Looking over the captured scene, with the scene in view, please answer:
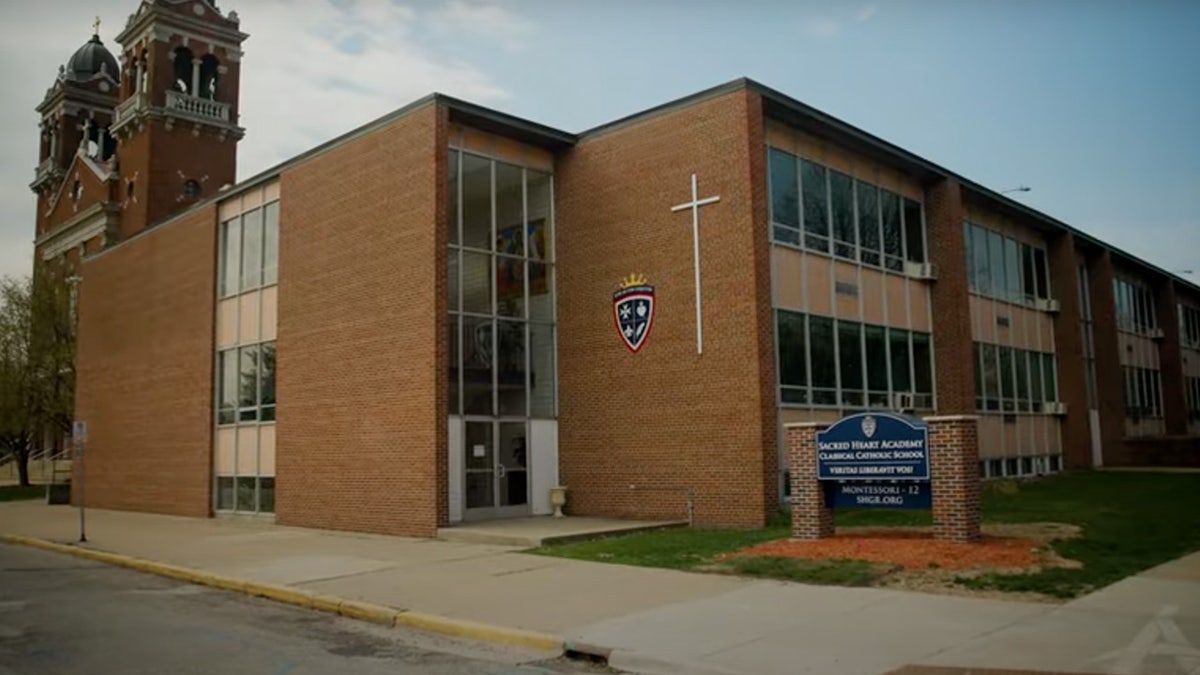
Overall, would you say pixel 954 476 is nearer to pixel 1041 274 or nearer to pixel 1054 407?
pixel 1054 407

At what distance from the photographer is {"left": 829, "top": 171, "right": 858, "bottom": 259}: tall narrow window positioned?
76.4ft

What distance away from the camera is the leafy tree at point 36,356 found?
132 feet

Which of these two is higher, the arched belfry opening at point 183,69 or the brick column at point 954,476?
the arched belfry opening at point 183,69

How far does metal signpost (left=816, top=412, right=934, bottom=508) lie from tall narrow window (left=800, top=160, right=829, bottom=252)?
819cm

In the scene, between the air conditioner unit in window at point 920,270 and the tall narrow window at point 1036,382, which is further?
the tall narrow window at point 1036,382

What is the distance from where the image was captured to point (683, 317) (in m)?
20.2

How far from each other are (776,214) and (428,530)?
984 centimetres

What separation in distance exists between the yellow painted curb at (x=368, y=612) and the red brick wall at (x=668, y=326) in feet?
29.4

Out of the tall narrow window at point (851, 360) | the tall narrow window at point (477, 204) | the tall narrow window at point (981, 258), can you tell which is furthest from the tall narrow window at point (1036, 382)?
the tall narrow window at point (477, 204)

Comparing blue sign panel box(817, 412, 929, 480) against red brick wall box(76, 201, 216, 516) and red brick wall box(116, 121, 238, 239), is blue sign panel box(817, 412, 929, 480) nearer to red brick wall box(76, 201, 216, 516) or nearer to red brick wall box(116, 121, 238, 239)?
red brick wall box(76, 201, 216, 516)

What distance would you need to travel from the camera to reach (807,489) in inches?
585

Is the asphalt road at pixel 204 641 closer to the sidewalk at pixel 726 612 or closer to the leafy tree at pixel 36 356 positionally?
the sidewalk at pixel 726 612

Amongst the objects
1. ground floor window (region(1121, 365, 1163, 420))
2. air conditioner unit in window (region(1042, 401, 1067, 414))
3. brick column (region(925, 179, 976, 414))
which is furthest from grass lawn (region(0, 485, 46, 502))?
ground floor window (region(1121, 365, 1163, 420))

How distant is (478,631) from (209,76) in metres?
47.1
